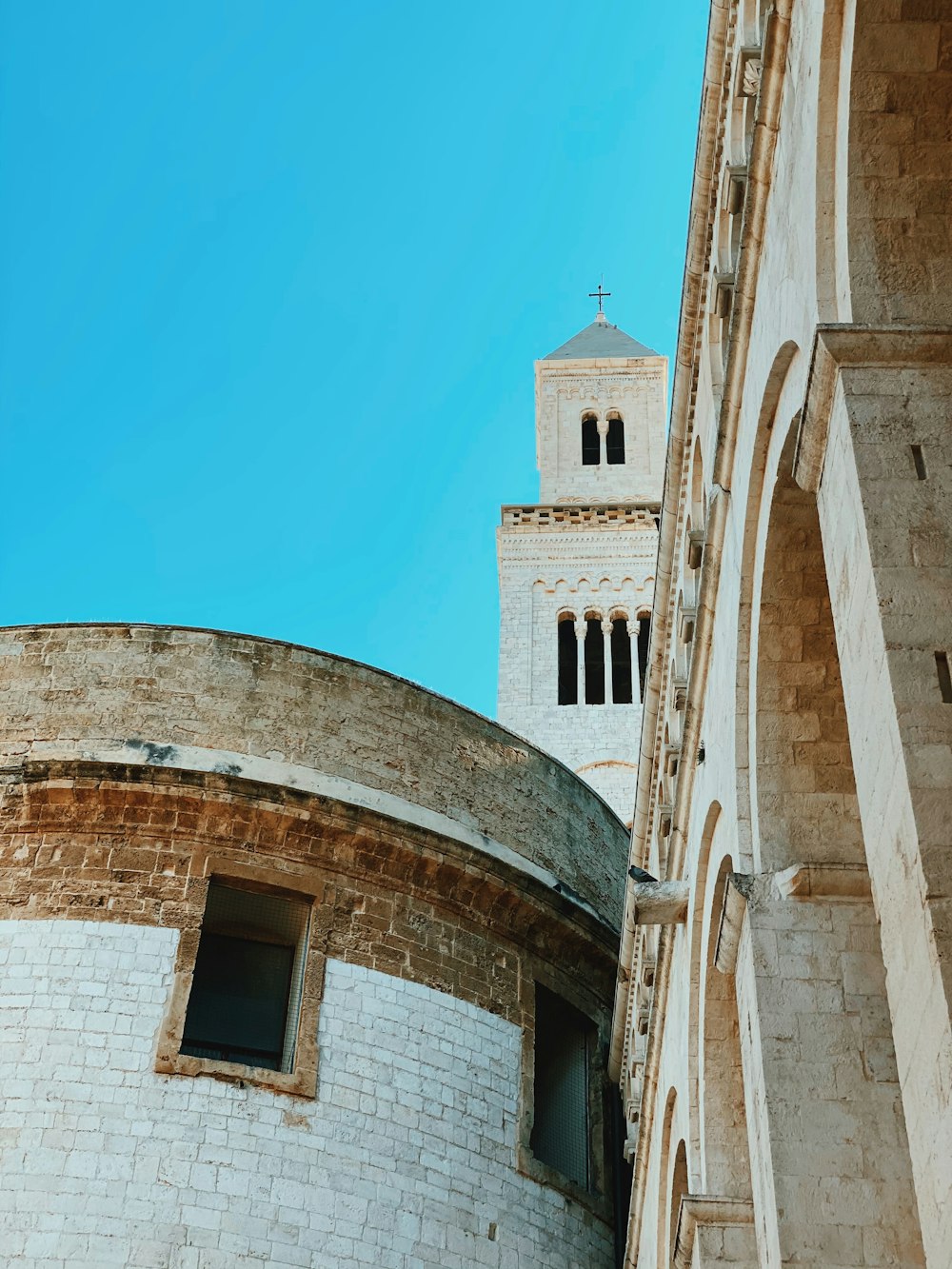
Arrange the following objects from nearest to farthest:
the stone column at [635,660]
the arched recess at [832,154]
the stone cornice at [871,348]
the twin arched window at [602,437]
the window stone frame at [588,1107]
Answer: the stone cornice at [871,348] < the arched recess at [832,154] < the window stone frame at [588,1107] < the stone column at [635,660] < the twin arched window at [602,437]

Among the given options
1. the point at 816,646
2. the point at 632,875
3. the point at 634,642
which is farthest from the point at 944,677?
the point at 634,642

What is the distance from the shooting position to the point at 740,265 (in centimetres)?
936

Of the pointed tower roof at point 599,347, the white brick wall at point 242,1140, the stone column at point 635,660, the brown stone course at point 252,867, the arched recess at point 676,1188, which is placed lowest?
the arched recess at point 676,1188

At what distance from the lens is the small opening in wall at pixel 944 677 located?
614 cm

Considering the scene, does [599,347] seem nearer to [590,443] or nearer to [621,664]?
[590,443]

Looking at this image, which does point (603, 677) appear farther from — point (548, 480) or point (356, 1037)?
point (356, 1037)

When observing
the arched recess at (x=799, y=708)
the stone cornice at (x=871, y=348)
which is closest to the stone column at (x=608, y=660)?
the arched recess at (x=799, y=708)

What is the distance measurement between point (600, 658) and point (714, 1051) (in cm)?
3222

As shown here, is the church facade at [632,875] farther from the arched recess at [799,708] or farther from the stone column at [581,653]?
the stone column at [581,653]

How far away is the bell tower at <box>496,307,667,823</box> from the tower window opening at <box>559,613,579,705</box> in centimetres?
3

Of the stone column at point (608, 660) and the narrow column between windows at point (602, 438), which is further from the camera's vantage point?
the narrow column between windows at point (602, 438)

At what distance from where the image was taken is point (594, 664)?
140 ft

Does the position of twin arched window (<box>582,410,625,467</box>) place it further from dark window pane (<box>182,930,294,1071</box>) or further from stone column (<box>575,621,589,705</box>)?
dark window pane (<box>182,930,294,1071</box>)

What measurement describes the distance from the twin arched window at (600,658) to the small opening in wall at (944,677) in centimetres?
3484
